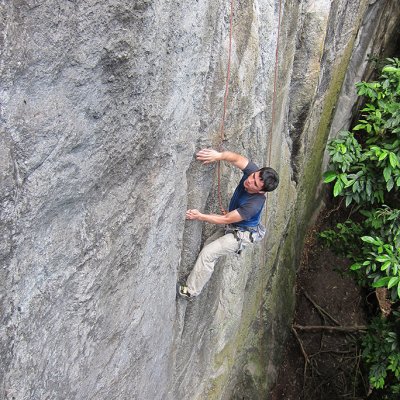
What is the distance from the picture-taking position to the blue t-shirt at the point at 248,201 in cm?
406

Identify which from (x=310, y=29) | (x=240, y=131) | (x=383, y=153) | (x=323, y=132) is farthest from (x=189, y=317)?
(x=323, y=132)

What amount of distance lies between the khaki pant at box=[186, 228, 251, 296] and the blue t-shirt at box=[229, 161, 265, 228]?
200 millimetres

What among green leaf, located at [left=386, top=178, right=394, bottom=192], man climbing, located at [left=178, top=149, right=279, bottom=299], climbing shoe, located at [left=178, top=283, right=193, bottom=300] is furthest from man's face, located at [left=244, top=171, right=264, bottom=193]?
green leaf, located at [left=386, top=178, right=394, bottom=192]

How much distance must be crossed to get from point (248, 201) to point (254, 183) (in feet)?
0.75

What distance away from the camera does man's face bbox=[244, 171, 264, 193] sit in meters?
3.88

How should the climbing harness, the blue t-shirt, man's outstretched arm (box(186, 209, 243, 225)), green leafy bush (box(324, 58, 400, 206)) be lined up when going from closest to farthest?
man's outstretched arm (box(186, 209, 243, 225))
the blue t-shirt
the climbing harness
green leafy bush (box(324, 58, 400, 206))

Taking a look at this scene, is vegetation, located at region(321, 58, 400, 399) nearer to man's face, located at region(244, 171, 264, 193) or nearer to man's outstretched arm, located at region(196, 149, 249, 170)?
man's face, located at region(244, 171, 264, 193)

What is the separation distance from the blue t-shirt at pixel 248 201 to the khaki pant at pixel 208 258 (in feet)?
0.66

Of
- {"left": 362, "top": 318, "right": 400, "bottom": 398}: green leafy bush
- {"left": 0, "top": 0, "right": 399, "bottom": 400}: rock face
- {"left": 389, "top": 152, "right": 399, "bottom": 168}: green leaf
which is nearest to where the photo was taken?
{"left": 0, "top": 0, "right": 399, "bottom": 400}: rock face

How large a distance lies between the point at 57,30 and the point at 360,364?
755 centimetres

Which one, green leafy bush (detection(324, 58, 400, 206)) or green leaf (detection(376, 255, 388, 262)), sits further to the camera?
green leafy bush (detection(324, 58, 400, 206))

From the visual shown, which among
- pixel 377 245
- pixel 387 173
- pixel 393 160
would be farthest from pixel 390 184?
pixel 377 245

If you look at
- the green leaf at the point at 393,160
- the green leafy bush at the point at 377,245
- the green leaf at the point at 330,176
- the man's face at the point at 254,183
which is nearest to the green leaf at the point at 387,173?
the green leaf at the point at 393,160

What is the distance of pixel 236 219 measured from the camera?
13.1ft
